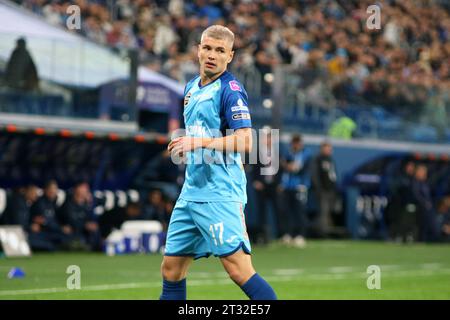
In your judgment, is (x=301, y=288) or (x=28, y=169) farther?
(x=28, y=169)

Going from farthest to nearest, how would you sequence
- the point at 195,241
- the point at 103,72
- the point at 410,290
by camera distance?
the point at 103,72 → the point at 410,290 → the point at 195,241

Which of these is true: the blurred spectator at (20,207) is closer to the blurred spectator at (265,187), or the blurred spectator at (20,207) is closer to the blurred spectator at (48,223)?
the blurred spectator at (48,223)

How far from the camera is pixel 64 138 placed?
1880 cm

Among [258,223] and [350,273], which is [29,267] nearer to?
[350,273]

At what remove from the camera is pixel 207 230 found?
7348 millimetres

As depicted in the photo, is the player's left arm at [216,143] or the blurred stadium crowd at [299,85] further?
the blurred stadium crowd at [299,85]

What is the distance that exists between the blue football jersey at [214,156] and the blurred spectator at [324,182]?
14200mm

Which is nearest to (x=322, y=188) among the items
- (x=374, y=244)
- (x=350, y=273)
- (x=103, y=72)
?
(x=374, y=244)

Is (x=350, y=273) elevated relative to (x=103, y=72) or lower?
lower

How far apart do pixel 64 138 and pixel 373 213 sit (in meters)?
8.87

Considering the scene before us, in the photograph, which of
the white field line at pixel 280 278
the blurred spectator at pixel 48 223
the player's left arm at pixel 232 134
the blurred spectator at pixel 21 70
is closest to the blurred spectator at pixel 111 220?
the blurred spectator at pixel 48 223

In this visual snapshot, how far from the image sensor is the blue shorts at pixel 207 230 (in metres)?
7.28

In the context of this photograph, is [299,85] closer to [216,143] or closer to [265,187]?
[265,187]

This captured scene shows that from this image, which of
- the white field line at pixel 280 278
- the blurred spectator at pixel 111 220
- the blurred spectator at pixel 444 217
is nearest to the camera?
the white field line at pixel 280 278
